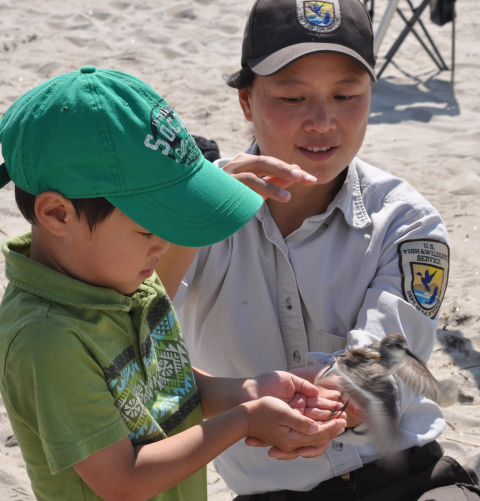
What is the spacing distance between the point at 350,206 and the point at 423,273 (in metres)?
0.32

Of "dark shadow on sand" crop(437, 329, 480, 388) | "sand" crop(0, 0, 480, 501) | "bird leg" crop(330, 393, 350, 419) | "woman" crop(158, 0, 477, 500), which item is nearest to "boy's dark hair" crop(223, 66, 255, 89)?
"woman" crop(158, 0, 477, 500)

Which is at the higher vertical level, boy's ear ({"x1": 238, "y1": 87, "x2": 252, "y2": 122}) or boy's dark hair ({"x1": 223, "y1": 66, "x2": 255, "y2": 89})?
boy's dark hair ({"x1": 223, "y1": 66, "x2": 255, "y2": 89})

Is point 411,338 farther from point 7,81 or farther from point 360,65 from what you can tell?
point 7,81

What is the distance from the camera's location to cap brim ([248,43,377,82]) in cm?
182

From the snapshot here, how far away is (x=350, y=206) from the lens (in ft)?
6.53

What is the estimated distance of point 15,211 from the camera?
164 inches

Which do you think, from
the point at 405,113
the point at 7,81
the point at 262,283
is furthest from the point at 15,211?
the point at 405,113

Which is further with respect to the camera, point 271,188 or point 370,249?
point 370,249

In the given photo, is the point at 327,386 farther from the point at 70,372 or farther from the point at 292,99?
the point at 292,99

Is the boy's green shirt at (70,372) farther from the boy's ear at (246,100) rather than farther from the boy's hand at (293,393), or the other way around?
the boy's ear at (246,100)

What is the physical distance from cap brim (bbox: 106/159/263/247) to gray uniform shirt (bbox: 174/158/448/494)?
1.87 ft

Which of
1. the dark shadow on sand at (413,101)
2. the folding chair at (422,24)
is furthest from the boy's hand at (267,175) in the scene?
the folding chair at (422,24)

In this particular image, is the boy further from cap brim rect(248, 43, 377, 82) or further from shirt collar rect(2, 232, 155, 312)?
cap brim rect(248, 43, 377, 82)

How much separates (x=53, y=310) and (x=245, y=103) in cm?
116
